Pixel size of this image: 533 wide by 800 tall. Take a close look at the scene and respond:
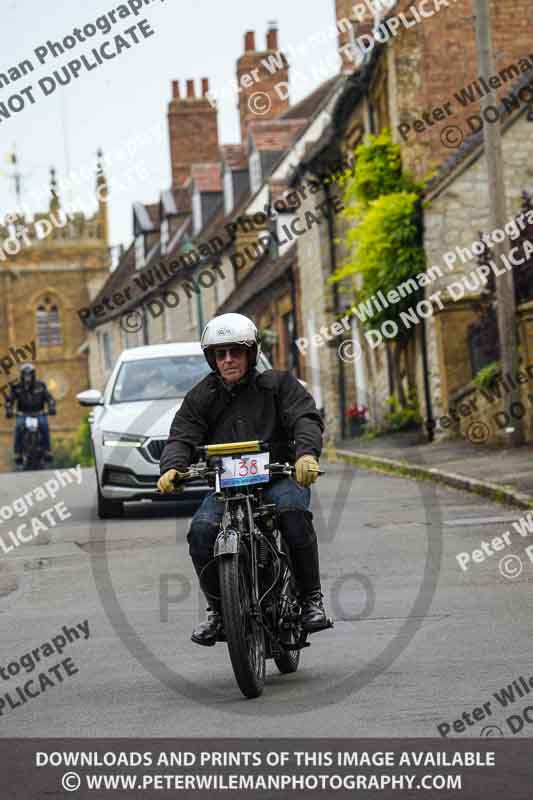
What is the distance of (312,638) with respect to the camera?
29.1 ft

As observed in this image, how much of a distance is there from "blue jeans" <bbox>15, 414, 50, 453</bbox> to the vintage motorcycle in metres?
20.2

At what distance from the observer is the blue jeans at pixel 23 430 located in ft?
90.2

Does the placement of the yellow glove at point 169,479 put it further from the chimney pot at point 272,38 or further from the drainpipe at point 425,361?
the chimney pot at point 272,38

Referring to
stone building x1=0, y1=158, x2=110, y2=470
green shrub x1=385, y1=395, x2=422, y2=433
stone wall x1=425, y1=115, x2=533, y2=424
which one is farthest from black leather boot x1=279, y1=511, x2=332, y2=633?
stone building x1=0, y1=158, x2=110, y2=470

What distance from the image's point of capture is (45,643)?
8.91 meters

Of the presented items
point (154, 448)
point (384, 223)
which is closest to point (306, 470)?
point (154, 448)

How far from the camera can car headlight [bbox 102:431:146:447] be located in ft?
54.4

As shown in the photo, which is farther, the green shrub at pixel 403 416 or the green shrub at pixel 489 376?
the green shrub at pixel 403 416

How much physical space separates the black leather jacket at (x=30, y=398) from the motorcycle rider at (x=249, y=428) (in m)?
19.1

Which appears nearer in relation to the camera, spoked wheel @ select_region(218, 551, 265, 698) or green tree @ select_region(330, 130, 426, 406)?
spoked wheel @ select_region(218, 551, 265, 698)

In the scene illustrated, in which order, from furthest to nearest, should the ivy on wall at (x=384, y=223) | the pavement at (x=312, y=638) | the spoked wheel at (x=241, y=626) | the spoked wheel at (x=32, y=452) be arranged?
1. the spoked wheel at (x=32, y=452)
2. the ivy on wall at (x=384, y=223)
3. the spoked wheel at (x=241, y=626)
4. the pavement at (x=312, y=638)

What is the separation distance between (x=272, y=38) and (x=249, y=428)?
1930 inches

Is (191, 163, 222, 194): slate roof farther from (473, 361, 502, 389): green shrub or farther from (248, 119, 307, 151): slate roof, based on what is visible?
(473, 361, 502, 389): green shrub

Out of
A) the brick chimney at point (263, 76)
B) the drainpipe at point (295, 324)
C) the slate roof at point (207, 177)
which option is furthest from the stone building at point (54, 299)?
the drainpipe at point (295, 324)
